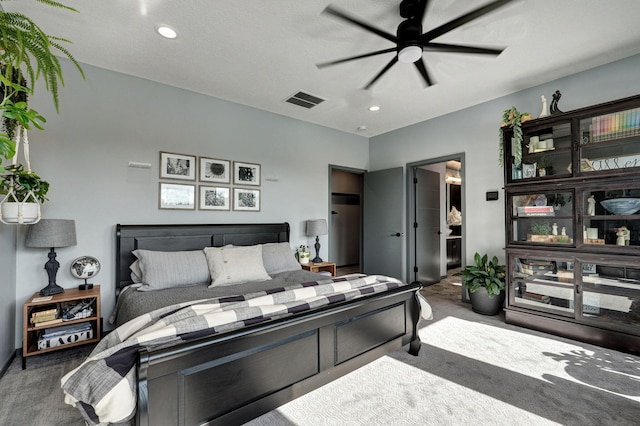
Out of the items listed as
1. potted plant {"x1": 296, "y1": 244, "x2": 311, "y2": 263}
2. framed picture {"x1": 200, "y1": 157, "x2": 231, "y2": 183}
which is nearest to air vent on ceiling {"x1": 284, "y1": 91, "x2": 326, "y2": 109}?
framed picture {"x1": 200, "y1": 157, "x2": 231, "y2": 183}

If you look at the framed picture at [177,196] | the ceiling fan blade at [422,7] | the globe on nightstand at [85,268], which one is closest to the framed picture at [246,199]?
the framed picture at [177,196]

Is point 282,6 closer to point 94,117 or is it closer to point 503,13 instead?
point 503,13

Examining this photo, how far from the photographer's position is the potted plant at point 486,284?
12.2ft

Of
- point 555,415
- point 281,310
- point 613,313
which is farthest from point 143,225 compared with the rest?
point 613,313

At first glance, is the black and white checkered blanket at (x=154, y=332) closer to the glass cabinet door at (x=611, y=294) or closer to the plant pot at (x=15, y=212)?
the plant pot at (x=15, y=212)

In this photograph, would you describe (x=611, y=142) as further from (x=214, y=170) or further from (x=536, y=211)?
(x=214, y=170)

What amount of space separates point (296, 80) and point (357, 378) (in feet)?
10.3

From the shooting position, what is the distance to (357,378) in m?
2.34

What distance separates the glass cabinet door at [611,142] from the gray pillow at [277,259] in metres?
3.27

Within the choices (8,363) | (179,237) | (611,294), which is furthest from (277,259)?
(611,294)

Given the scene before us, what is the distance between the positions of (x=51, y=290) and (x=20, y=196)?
0.93m

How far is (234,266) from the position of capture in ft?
10.2

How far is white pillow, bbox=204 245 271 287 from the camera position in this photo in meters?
3.00

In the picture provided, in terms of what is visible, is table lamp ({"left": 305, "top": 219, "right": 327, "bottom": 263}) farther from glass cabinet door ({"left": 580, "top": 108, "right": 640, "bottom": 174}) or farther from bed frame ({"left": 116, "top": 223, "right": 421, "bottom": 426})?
glass cabinet door ({"left": 580, "top": 108, "right": 640, "bottom": 174})
